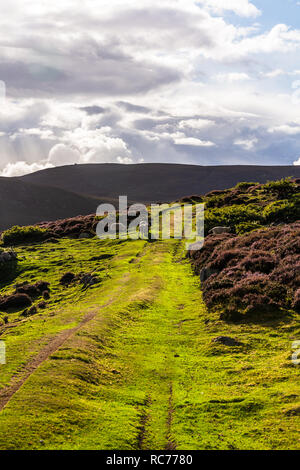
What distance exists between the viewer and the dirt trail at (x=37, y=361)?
15995 millimetres

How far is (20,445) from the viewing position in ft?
40.5

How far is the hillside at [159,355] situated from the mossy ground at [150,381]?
63mm

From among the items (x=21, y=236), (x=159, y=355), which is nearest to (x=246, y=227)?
(x=159, y=355)

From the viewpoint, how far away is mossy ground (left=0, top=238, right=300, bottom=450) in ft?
43.6

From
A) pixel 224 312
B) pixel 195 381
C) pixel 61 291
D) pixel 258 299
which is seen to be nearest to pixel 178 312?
pixel 224 312

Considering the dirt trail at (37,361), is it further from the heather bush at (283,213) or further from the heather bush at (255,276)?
the heather bush at (283,213)

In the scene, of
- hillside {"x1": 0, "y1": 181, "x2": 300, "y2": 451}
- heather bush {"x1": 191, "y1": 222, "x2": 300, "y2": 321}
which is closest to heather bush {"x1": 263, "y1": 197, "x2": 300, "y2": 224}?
heather bush {"x1": 191, "y1": 222, "x2": 300, "y2": 321}

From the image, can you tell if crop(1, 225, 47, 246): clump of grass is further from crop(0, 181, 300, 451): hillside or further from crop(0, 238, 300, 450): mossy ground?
crop(0, 238, 300, 450): mossy ground

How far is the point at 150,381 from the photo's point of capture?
18250 mm

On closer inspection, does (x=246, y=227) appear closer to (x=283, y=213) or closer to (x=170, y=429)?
(x=283, y=213)

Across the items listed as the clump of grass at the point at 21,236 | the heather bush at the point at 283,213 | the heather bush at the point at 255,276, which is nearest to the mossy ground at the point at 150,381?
the heather bush at the point at 255,276

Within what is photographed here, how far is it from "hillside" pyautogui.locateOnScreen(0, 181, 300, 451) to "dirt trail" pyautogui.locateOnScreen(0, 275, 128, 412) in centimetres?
Answer: 9
